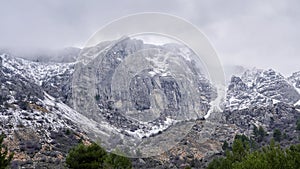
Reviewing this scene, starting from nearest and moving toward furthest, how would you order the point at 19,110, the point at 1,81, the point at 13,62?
the point at 19,110
the point at 1,81
the point at 13,62

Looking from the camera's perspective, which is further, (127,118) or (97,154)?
(97,154)

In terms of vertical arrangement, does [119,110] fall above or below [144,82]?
below

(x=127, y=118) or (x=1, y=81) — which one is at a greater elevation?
(x=1, y=81)

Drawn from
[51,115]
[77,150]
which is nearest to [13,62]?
[51,115]

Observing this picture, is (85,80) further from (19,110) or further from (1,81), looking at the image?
(1,81)

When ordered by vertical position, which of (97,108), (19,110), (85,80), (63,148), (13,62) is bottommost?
(97,108)

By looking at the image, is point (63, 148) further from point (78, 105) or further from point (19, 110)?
point (78, 105)

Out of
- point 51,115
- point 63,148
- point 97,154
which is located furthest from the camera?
point 51,115
